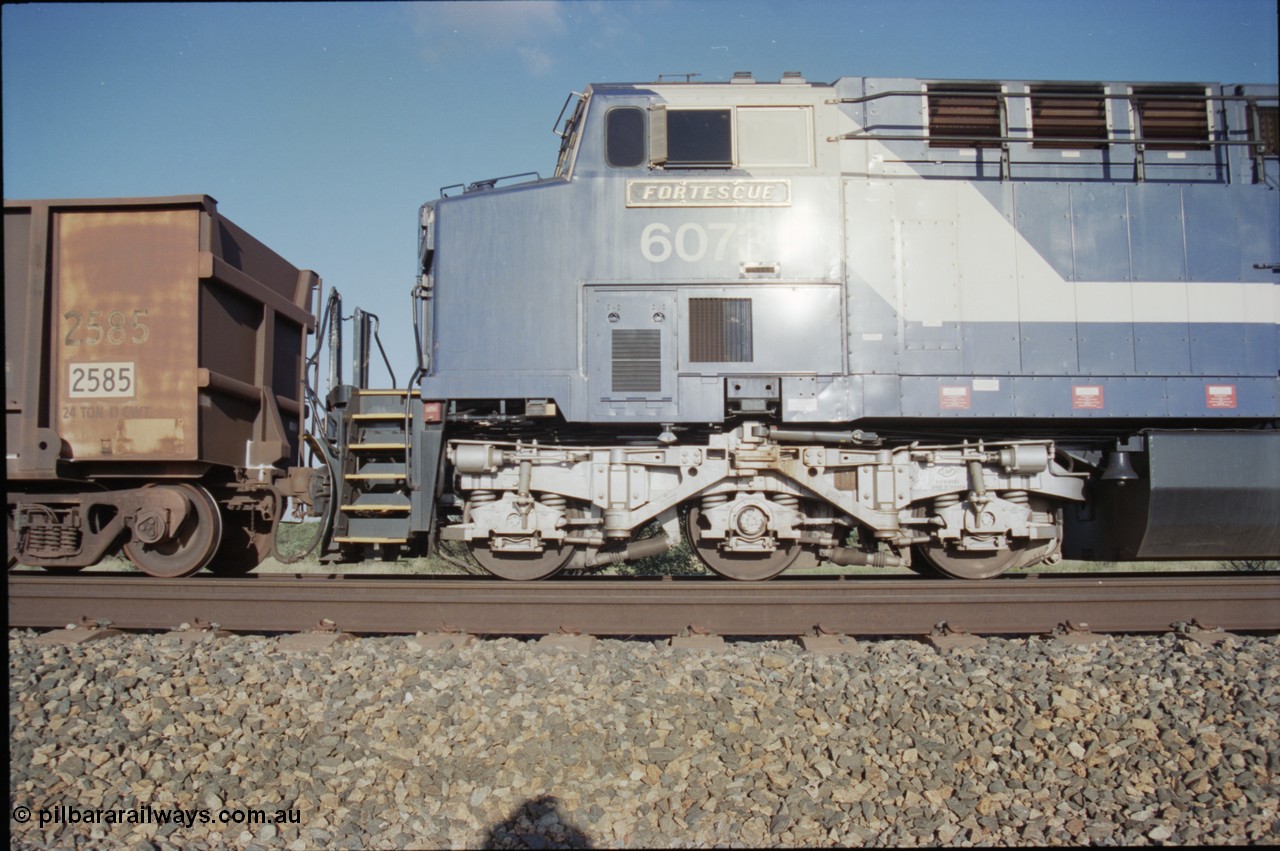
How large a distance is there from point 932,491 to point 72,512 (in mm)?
7629

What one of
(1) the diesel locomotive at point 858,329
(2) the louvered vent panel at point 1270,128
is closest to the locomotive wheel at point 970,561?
(1) the diesel locomotive at point 858,329

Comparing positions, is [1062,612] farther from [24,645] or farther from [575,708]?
[24,645]

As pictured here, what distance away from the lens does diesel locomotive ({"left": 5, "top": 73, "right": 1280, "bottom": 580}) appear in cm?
681

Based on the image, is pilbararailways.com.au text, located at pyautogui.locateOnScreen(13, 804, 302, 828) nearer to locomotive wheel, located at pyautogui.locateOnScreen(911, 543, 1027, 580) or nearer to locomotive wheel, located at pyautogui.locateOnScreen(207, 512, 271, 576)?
locomotive wheel, located at pyautogui.locateOnScreen(207, 512, 271, 576)

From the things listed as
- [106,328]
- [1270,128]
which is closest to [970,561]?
[1270,128]

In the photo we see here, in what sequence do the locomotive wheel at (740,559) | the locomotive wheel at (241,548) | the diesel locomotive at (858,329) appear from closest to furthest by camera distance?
the diesel locomotive at (858,329)
the locomotive wheel at (740,559)
the locomotive wheel at (241,548)

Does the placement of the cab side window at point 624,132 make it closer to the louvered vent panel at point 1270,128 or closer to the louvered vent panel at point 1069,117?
the louvered vent panel at point 1069,117

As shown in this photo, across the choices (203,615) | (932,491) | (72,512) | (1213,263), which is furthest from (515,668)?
(1213,263)

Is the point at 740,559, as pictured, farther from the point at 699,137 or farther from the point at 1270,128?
the point at 1270,128

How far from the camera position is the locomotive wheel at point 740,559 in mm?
7152

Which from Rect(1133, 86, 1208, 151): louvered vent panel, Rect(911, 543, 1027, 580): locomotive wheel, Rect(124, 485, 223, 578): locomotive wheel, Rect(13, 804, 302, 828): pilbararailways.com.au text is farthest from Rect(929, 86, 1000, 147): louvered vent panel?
Rect(124, 485, 223, 578): locomotive wheel

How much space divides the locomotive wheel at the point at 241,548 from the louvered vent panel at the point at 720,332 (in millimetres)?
4649

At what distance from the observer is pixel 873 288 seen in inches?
270

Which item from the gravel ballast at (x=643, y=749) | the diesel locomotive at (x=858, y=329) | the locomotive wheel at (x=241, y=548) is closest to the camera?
the gravel ballast at (x=643, y=749)
